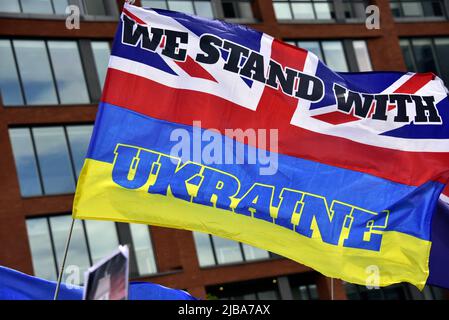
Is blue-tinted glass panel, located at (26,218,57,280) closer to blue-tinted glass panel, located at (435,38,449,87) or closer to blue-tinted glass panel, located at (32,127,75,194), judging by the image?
blue-tinted glass panel, located at (32,127,75,194)

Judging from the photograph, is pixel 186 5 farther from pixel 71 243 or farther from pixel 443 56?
pixel 443 56

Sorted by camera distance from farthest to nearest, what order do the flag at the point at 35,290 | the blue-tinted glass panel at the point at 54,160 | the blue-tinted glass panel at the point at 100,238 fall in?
the blue-tinted glass panel at the point at 54,160 < the blue-tinted glass panel at the point at 100,238 < the flag at the point at 35,290

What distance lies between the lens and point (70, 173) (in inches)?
1555

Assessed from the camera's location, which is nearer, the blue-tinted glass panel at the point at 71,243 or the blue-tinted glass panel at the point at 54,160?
the blue-tinted glass panel at the point at 71,243

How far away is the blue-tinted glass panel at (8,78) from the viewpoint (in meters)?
39.1

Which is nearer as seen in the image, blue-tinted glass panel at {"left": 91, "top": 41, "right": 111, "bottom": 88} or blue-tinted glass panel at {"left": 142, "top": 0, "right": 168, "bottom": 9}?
blue-tinted glass panel at {"left": 91, "top": 41, "right": 111, "bottom": 88}

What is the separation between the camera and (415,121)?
1475 cm

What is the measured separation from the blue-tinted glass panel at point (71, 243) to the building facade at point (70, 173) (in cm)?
4

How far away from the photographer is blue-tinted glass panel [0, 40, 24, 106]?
39062 mm

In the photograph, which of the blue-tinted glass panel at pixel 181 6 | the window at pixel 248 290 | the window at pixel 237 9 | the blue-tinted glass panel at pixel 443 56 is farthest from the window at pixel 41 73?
the blue-tinted glass panel at pixel 443 56

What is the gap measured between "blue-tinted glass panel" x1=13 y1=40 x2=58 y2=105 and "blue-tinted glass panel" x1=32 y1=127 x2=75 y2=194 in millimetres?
1453

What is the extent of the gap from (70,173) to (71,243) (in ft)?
10.1

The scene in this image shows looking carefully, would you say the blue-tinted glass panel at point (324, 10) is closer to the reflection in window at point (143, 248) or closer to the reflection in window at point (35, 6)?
the reflection in window at point (35, 6)

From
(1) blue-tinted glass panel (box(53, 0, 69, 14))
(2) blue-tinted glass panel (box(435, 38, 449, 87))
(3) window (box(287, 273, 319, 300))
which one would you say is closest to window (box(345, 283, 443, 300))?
(3) window (box(287, 273, 319, 300))
